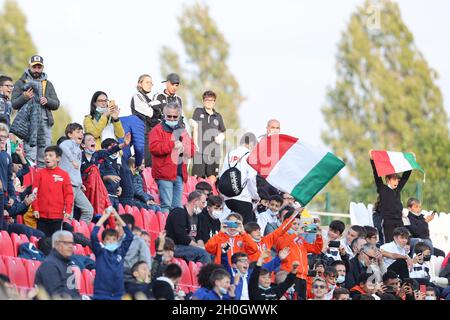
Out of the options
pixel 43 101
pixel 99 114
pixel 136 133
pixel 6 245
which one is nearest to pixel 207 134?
pixel 136 133

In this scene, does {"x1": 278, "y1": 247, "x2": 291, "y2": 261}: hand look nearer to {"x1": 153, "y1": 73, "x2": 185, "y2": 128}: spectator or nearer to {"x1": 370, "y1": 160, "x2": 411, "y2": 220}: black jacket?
{"x1": 153, "y1": 73, "x2": 185, "y2": 128}: spectator

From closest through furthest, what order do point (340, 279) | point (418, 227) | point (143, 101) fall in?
point (340, 279) < point (143, 101) < point (418, 227)

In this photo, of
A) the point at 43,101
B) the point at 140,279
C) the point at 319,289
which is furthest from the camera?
the point at 43,101

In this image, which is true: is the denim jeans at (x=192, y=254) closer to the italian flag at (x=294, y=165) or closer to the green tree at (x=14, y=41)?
the italian flag at (x=294, y=165)

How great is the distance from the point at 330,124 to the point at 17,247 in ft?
131

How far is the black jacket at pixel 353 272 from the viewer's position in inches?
814

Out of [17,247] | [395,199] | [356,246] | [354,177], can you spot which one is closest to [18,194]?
[17,247]

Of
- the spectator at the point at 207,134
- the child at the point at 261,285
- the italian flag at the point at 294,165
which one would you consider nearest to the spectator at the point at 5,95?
the italian flag at the point at 294,165

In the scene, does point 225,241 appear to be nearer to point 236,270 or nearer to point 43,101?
point 236,270

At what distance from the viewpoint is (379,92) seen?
56.7 meters

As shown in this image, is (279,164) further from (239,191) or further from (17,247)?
(17,247)

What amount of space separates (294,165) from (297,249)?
1436 millimetres

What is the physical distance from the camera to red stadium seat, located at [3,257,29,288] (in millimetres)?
16766
